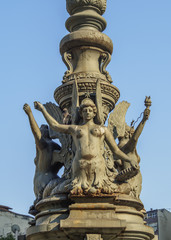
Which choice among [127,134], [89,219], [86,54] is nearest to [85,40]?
[86,54]

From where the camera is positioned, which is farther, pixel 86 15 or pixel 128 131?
pixel 86 15

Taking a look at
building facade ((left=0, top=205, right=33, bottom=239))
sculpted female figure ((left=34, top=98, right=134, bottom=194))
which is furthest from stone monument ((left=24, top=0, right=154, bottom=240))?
building facade ((left=0, top=205, right=33, bottom=239))

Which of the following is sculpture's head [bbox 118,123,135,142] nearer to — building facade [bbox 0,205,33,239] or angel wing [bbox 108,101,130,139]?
angel wing [bbox 108,101,130,139]

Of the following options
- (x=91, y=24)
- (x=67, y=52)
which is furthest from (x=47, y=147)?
(x=91, y=24)

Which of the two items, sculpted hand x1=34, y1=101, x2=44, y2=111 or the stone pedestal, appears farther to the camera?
sculpted hand x1=34, y1=101, x2=44, y2=111

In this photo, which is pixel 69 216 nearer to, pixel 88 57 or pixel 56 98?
pixel 56 98

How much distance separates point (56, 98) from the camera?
1245 centimetres

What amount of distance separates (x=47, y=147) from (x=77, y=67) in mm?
2252

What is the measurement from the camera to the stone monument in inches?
392

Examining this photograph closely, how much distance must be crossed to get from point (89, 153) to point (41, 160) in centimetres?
187

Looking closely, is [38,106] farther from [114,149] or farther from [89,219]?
[89,219]

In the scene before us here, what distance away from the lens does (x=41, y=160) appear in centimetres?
1173

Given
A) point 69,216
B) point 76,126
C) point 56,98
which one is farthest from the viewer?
point 56,98

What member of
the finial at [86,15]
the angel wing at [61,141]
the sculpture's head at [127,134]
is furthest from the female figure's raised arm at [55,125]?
the finial at [86,15]
